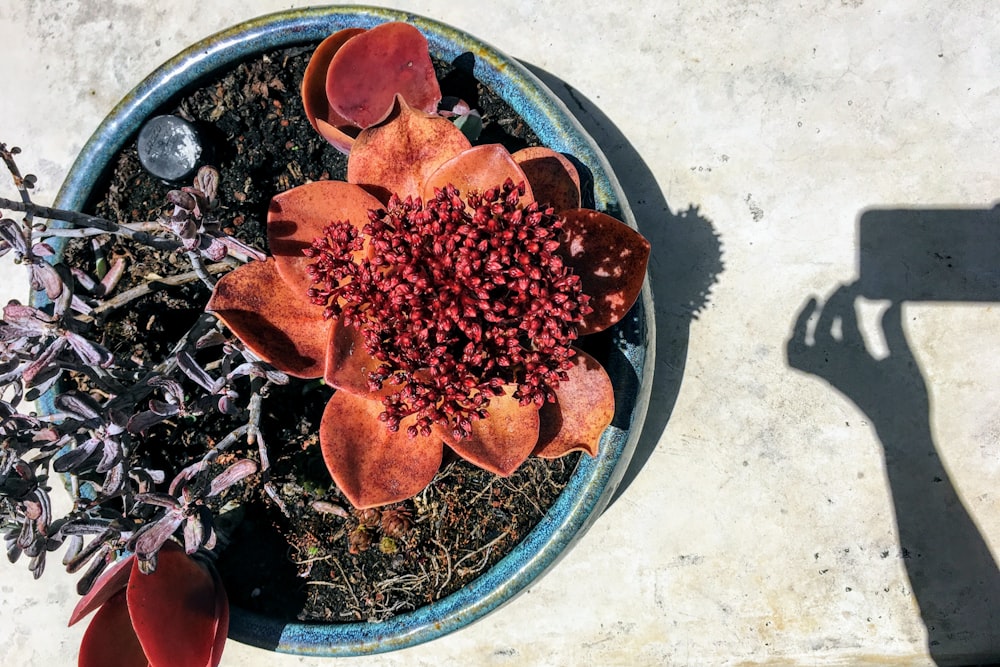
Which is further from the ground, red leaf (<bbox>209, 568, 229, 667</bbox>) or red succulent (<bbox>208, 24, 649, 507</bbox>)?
red succulent (<bbox>208, 24, 649, 507</bbox>)

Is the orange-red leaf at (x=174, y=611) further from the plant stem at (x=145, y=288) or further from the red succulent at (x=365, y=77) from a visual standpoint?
the red succulent at (x=365, y=77)

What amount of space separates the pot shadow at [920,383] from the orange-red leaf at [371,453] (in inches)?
39.1

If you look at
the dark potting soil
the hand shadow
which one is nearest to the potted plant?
the dark potting soil

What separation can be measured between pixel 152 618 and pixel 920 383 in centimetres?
152

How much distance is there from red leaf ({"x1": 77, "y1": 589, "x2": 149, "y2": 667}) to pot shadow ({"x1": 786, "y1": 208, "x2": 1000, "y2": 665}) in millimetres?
1321

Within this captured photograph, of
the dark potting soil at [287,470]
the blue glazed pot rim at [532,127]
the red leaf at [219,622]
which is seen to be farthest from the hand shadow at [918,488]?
the red leaf at [219,622]

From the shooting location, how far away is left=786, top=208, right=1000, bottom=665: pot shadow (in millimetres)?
1579

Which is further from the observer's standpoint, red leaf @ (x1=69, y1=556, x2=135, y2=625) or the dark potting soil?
the dark potting soil

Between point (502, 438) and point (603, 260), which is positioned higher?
point (603, 260)

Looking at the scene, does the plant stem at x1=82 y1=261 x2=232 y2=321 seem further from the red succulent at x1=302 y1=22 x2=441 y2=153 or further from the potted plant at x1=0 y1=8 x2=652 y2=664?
the red succulent at x1=302 y1=22 x2=441 y2=153

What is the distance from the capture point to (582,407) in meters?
0.95

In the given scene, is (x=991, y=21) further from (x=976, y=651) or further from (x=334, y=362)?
(x=334, y=362)

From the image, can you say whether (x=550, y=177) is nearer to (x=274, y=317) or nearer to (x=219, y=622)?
(x=274, y=317)

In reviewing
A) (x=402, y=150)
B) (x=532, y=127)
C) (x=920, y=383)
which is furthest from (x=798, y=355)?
(x=402, y=150)
